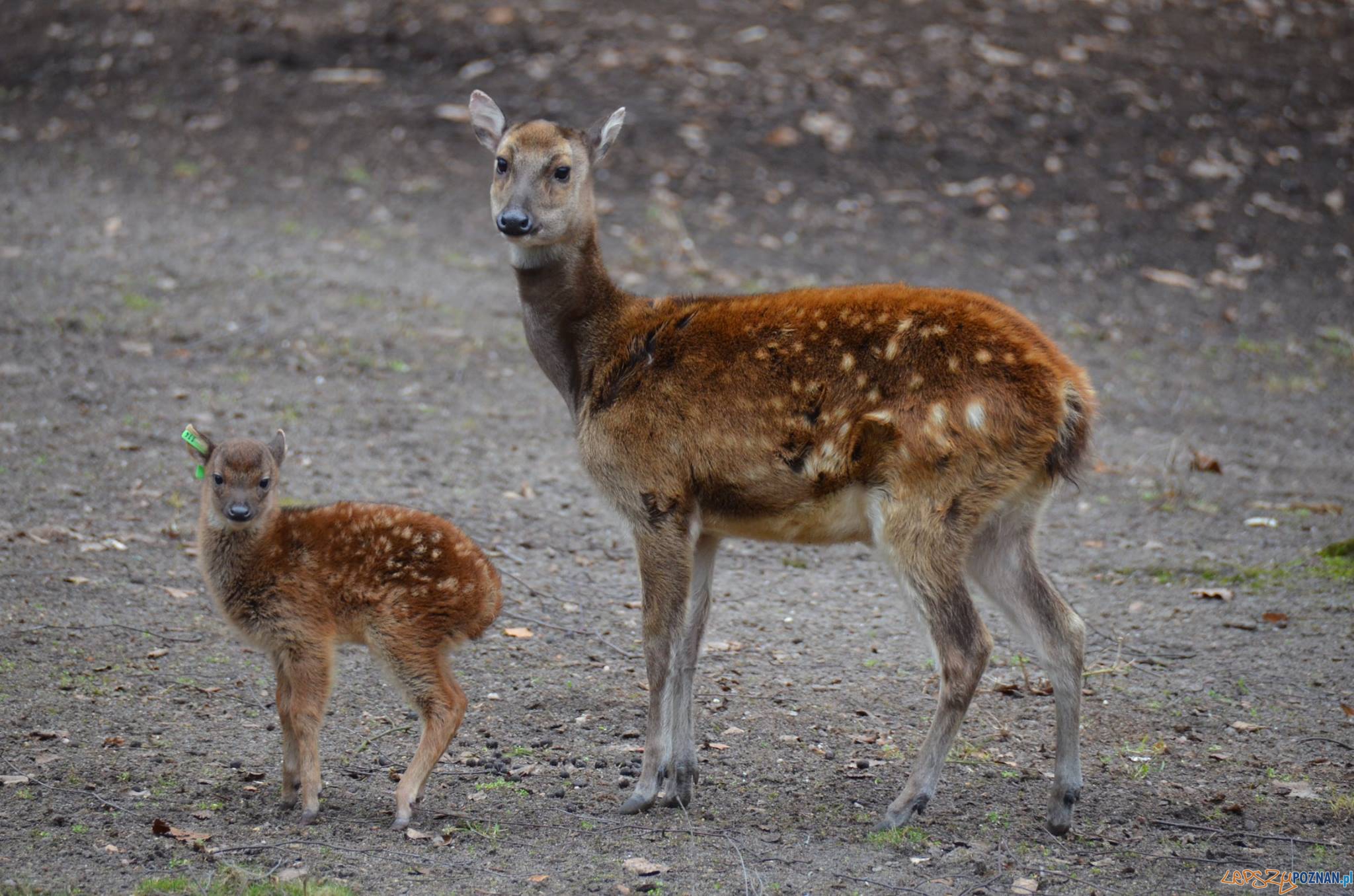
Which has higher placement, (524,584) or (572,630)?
(572,630)

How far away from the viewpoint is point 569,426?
402 inches

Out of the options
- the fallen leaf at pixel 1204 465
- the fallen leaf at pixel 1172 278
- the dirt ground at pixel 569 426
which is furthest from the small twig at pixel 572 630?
the fallen leaf at pixel 1172 278

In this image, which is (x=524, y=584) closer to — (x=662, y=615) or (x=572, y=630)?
(x=572, y=630)

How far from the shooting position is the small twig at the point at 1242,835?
16.9 feet

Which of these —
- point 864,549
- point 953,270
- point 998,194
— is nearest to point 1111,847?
point 864,549

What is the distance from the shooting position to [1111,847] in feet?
17.0

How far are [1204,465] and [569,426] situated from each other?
14.5ft

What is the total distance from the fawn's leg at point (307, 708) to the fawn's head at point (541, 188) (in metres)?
1.95

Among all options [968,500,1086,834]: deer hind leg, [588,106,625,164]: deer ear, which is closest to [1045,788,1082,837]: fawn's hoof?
[968,500,1086,834]: deer hind leg

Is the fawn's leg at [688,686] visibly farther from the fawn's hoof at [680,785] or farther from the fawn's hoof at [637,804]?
the fawn's hoof at [637,804]

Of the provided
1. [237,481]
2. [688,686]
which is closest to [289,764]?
[237,481]

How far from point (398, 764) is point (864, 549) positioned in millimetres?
3797

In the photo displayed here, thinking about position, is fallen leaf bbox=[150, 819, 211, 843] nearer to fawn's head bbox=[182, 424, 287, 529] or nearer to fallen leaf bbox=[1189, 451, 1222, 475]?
fawn's head bbox=[182, 424, 287, 529]

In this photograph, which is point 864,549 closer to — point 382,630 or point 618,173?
point 382,630
